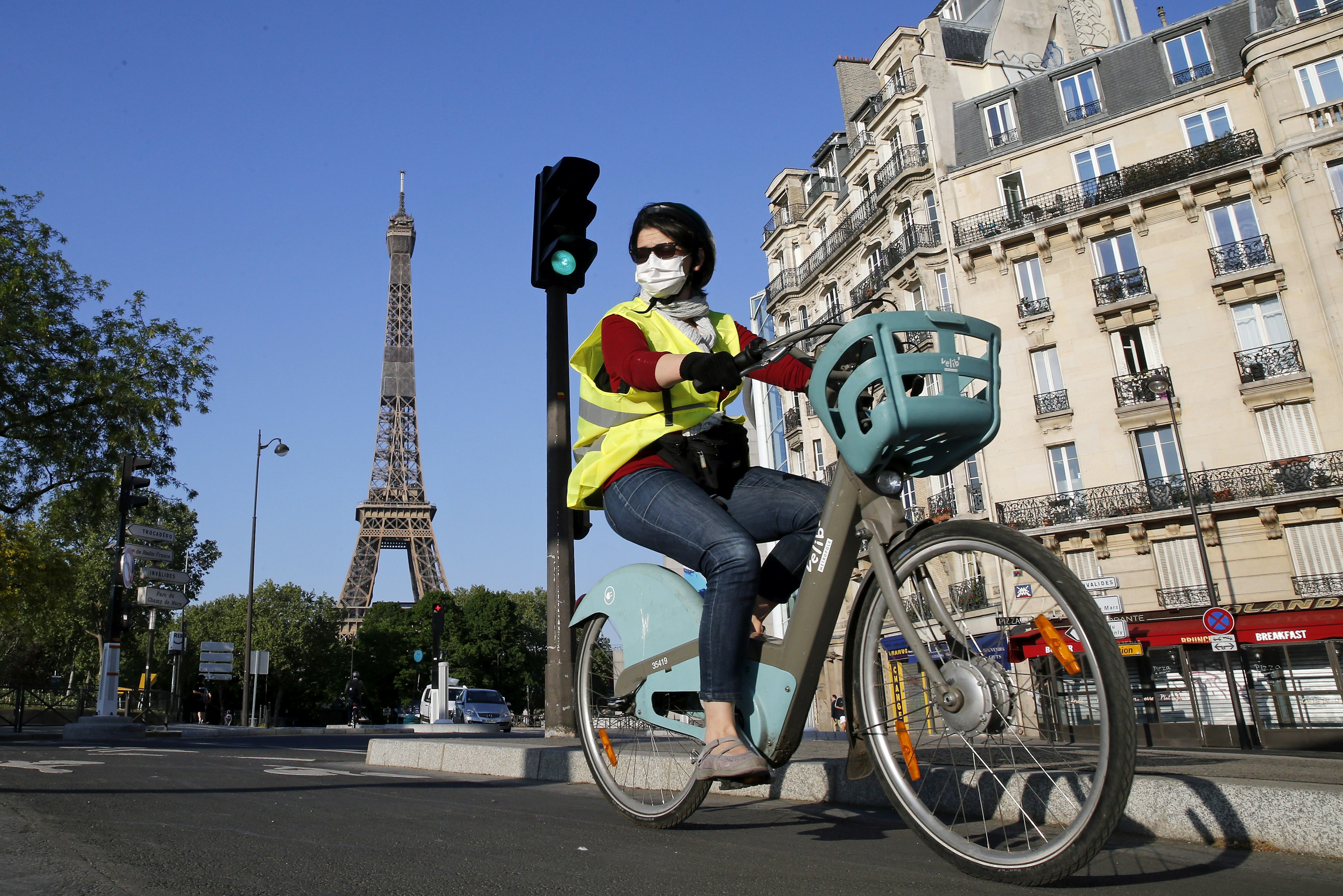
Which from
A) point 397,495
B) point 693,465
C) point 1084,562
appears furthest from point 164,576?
point 397,495

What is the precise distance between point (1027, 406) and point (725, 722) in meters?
26.4

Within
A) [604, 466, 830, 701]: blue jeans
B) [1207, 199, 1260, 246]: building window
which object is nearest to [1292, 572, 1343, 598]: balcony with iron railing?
[1207, 199, 1260, 246]: building window

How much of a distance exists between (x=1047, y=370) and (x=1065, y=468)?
2978 millimetres

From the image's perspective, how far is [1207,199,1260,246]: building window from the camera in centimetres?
2556

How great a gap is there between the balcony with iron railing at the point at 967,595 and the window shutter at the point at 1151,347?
2626cm

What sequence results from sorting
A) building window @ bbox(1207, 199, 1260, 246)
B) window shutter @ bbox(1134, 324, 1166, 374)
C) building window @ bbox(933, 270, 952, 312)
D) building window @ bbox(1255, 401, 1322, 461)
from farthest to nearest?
building window @ bbox(933, 270, 952, 312)
window shutter @ bbox(1134, 324, 1166, 374)
building window @ bbox(1207, 199, 1260, 246)
building window @ bbox(1255, 401, 1322, 461)

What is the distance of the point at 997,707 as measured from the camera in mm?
2195

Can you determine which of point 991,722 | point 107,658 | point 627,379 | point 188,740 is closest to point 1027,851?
point 991,722

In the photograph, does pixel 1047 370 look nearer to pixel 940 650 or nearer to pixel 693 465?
pixel 693 465

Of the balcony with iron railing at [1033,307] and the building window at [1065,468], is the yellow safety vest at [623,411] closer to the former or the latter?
the building window at [1065,468]

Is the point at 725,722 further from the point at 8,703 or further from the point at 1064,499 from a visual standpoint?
the point at 8,703

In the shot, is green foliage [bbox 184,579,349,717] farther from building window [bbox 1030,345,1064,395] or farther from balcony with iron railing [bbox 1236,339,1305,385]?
balcony with iron railing [bbox 1236,339,1305,385]

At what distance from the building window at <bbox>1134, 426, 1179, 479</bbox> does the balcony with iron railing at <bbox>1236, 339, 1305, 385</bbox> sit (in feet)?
7.28

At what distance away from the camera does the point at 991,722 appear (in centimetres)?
219
